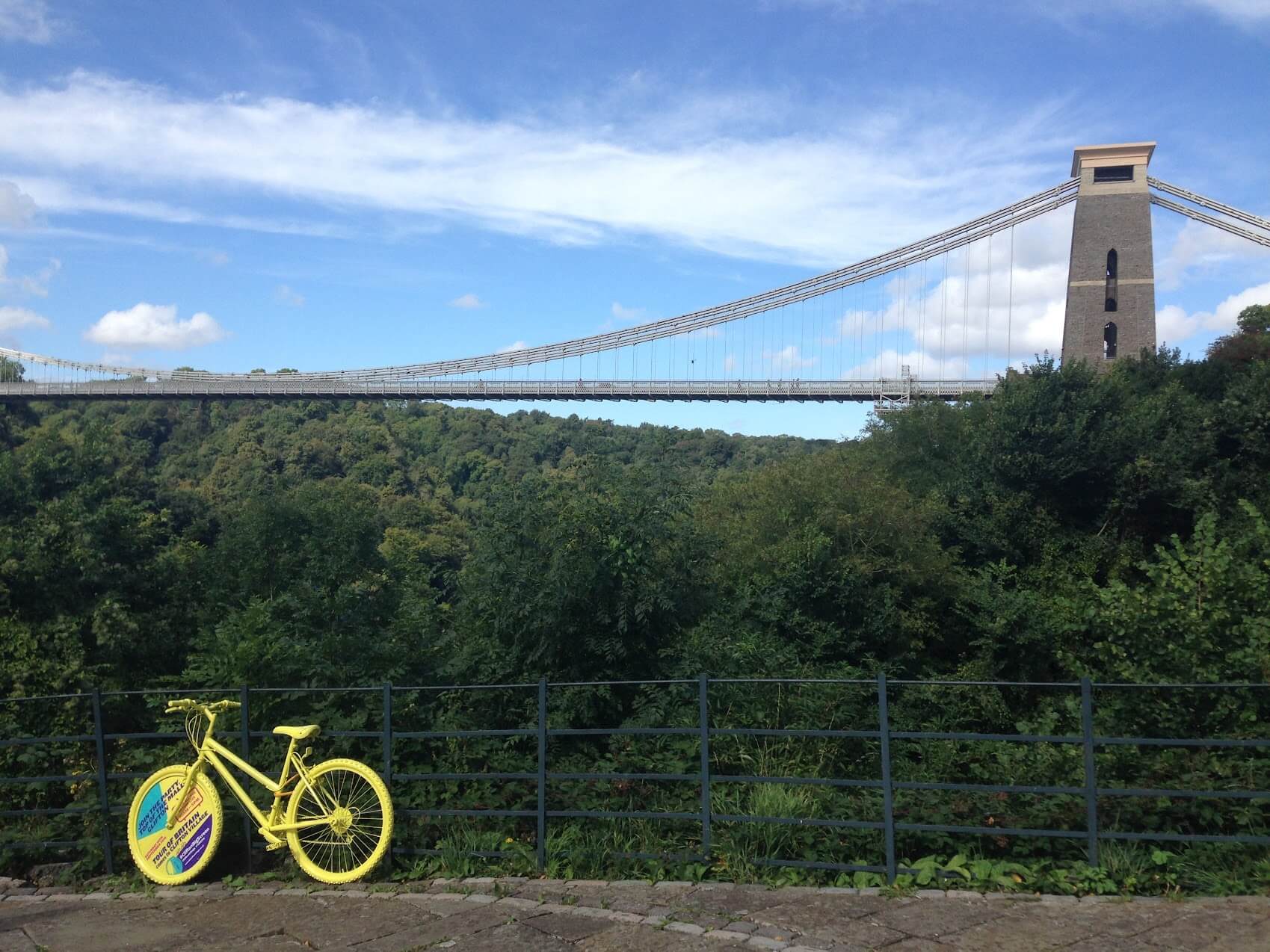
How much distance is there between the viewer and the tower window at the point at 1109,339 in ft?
113

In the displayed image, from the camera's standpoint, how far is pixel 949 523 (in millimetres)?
20609

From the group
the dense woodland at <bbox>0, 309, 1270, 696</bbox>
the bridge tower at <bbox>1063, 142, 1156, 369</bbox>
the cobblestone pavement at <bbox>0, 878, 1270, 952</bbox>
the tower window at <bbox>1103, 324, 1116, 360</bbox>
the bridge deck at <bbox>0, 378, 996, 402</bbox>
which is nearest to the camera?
the cobblestone pavement at <bbox>0, 878, 1270, 952</bbox>

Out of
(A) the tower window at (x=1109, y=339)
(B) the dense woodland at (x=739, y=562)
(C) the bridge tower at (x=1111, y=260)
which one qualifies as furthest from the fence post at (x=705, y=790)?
(A) the tower window at (x=1109, y=339)

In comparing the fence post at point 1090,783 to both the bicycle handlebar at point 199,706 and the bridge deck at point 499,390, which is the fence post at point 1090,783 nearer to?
the bicycle handlebar at point 199,706

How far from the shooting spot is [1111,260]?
114 feet

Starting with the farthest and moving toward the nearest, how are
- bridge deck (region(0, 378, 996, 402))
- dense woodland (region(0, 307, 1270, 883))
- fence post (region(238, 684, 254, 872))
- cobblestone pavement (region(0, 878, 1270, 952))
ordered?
1. bridge deck (region(0, 378, 996, 402))
2. dense woodland (region(0, 307, 1270, 883))
3. fence post (region(238, 684, 254, 872))
4. cobblestone pavement (region(0, 878, 1270, 952))

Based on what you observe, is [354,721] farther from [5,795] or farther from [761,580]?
[761,580]

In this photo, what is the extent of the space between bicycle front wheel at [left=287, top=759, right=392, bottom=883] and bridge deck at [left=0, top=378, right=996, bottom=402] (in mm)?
33271

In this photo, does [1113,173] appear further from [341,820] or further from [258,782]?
[341,820]

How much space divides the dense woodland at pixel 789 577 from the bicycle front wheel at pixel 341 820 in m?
0.97

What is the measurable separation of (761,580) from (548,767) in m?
8.74

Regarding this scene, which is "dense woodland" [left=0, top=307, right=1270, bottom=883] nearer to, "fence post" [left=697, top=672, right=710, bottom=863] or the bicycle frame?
"fence post" [left=697, top=672, right=710, bottom=863]

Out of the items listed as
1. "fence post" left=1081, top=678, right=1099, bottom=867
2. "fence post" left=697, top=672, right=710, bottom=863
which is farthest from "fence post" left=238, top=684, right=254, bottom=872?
"fence post" left=1081, top=678, right=1099, bottom=867

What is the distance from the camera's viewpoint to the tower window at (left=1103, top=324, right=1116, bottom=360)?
3444cm
